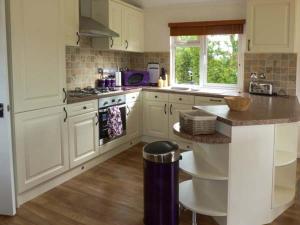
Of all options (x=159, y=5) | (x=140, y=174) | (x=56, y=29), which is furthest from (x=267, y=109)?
(x=159, y=5)

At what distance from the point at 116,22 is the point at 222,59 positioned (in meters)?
1.69

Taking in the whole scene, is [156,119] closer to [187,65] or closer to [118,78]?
[118,78]

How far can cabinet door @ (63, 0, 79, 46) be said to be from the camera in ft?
11.3

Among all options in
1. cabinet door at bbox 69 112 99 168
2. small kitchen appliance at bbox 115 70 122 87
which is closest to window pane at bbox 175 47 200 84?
small kitchen appliance at bbox 115 70 122 87

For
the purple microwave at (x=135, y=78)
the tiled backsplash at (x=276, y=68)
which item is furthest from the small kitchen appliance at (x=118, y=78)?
the tiled backsplash at (x=276, y=68)

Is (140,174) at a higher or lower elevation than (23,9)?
lower

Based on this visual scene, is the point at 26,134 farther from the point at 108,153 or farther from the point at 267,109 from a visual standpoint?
the point at 267,109

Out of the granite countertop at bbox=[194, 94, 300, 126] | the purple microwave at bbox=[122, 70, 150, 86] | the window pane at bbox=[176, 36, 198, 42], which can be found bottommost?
the granite countertop at bbox=[194, 94, 300, 126]

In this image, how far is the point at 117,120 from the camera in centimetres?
421

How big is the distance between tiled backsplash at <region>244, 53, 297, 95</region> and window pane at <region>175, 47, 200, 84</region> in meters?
0.85

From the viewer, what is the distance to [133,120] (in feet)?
15.5

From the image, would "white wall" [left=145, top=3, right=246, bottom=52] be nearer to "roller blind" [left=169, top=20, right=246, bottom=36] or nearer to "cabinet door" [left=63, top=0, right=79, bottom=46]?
"roller blind" [left=169, top=20, right=246, bottom=36]

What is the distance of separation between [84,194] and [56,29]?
1.69 metres

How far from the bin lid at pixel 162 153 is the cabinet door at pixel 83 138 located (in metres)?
1.27
